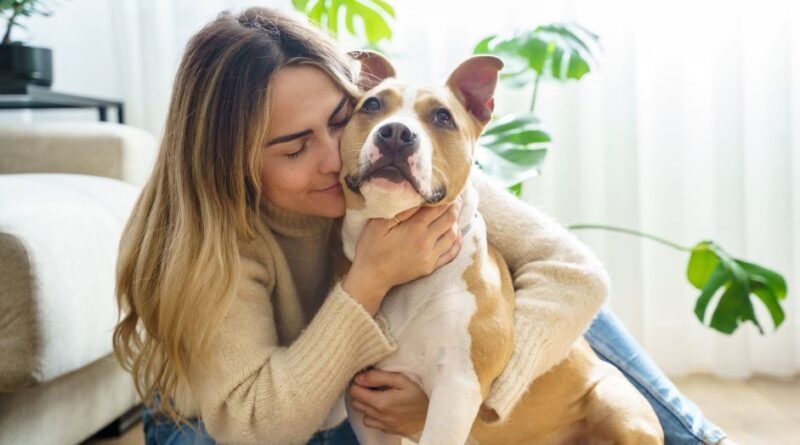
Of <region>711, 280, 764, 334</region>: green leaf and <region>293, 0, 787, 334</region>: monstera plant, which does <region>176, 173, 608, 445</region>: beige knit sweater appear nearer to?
<region>293, 0, 787, 334</region>: monstera plant

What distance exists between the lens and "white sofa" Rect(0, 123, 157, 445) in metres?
1.48

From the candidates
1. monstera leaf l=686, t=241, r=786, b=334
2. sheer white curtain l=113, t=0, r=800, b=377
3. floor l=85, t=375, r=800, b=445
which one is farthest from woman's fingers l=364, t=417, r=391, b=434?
sheer white curtain l=113, t=0, r=800, b=377

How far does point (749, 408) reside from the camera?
2.48 m

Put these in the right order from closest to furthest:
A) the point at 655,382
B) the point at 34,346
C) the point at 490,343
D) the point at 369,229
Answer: the point at 490,343 → the point at 369,229 → the point at 34,346 → the point at 655,382

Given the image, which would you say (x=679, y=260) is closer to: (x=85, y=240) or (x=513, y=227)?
(x=513, y=227)

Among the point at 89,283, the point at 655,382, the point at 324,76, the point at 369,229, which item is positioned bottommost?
the point at 655,382

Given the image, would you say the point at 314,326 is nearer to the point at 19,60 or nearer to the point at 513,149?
the point at 513,149

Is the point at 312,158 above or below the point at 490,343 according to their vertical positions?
above

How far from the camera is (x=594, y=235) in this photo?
3.02 meters

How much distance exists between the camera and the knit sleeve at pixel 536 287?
1.29 metres

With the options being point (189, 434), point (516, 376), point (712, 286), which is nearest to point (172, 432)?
point (189, 434)

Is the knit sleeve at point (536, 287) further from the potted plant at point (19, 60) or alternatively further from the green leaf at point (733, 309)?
the potted plant at point (19, 60)

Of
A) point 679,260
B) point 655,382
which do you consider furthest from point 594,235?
point 655,382

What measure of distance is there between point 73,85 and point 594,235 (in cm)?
218
